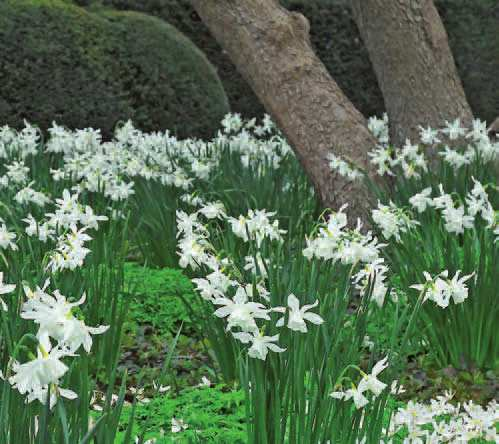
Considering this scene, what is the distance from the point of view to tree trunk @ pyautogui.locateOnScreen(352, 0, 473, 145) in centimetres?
536

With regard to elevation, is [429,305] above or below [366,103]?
below

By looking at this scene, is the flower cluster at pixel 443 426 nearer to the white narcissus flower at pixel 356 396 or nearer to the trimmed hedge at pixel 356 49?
the white narcissus flower at pixel 356 396

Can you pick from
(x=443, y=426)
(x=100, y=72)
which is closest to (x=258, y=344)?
(x=443, y=426)

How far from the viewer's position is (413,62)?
212 inches

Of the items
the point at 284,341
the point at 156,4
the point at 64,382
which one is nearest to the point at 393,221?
the point at 284,341

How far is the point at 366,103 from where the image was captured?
1145 centimetres

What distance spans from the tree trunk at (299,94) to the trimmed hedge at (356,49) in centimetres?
563

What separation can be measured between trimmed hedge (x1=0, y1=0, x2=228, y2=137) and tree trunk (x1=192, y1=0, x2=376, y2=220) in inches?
132

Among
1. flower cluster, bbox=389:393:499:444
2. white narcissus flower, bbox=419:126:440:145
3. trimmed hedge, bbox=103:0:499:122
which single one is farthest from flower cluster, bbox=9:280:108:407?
trimmed hedge, bbox=103:0:499:122

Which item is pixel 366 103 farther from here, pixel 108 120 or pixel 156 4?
pixel 108 120

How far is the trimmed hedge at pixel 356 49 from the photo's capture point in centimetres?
1092

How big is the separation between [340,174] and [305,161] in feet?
0.92

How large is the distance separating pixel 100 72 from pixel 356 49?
13.4ft

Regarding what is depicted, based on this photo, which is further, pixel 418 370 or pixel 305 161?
pixel 305 161
